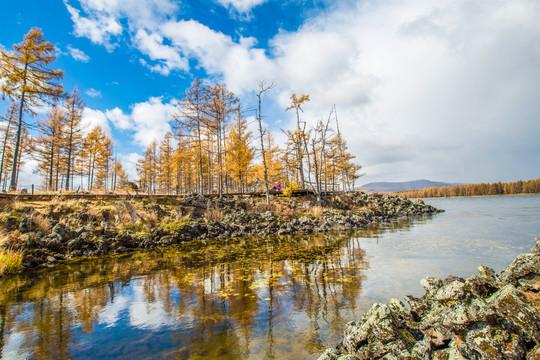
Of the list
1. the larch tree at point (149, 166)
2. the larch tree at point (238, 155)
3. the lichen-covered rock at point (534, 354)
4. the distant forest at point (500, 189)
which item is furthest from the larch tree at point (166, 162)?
the distant forest at point (500, 189)

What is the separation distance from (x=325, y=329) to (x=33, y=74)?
28558 millimetres

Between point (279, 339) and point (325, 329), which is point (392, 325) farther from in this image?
point (279, 339)

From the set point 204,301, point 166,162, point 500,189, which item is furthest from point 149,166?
point 500,189

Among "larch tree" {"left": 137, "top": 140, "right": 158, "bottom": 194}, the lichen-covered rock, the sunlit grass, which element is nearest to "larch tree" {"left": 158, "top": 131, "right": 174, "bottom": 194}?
"larch tree" {"left": 137, "top": 140, "right": 158, "bottom": 194}

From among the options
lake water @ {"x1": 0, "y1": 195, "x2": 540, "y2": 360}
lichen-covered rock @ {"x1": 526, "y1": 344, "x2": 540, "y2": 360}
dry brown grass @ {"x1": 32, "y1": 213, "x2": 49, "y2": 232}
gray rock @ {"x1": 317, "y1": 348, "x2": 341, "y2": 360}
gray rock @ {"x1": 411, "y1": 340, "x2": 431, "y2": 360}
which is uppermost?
dry brown grass @ {"x1": 32, "y1": 213, "x2": 49, "y2": 232}

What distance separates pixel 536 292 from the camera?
407 cm

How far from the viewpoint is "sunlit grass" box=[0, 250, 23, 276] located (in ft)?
29.4

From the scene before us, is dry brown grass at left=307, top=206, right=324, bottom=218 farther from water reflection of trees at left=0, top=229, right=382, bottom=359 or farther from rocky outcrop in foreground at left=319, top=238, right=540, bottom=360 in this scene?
rocky outcrop in foreground at left=319, top=238, right=540, bottom=360

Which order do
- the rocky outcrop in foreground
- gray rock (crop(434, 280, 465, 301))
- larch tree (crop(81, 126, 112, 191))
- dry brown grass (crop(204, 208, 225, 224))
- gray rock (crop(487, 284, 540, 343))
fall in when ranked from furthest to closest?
larch tree (crop(81, 126, 112, 191)) < dry brown grass (crop(204, 208, 225, 224)) < gray rock (crop(434, 280, 465, 301)) < gray rock (crop(487, 284, 540, 343)) < the rocky outcrop in foreground

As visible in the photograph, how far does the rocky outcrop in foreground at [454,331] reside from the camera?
270 centimetres

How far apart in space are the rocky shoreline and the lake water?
101 inches

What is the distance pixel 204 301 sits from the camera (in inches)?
229

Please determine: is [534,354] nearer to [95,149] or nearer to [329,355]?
[329,355]

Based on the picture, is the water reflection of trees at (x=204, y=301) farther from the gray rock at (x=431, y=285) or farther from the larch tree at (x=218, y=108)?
the larch tree at (x=218, y=108)
